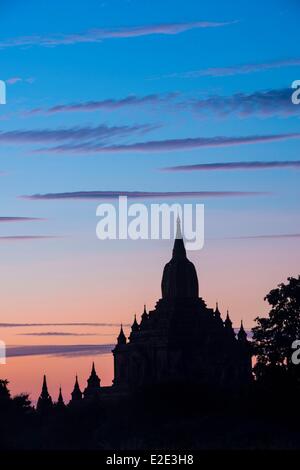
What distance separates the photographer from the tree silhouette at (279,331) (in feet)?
547

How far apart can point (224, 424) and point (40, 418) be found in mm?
28357

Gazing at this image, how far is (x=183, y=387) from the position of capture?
18988 cm

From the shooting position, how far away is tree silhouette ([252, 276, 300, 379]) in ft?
547

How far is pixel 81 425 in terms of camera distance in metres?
186

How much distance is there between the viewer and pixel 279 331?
167875mm

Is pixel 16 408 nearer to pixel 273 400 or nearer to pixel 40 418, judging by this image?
pixel 40 418

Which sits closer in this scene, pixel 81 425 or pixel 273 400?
pixel 273 400
